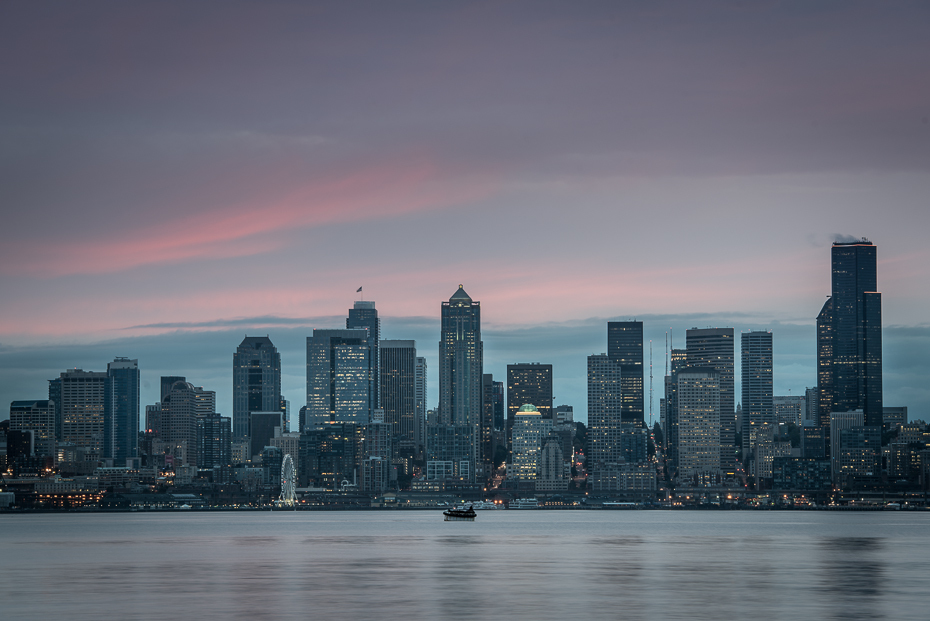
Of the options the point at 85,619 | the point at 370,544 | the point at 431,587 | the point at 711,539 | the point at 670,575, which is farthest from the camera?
the point at 711,539

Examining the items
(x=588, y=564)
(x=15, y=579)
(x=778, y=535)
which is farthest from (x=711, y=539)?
(x=15, y=579)

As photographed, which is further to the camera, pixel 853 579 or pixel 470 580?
pixel 853 579

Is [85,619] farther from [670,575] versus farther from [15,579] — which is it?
[670,575]

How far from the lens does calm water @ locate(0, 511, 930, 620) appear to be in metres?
77.0

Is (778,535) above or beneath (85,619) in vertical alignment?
beneath

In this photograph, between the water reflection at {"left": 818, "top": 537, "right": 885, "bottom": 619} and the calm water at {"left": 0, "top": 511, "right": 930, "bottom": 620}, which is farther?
the water reflection at {"left": 818, "top": 537, "right": 885, "bottom": 619}

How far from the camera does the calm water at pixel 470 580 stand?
253ft

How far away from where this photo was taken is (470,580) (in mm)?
98312

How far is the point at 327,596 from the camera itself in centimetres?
8506

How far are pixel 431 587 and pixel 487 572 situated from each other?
14.6 m

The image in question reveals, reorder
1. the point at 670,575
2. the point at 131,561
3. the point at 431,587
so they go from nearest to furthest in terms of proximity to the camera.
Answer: the point at 431,587 → the point at 670,575 → the point at 131,561

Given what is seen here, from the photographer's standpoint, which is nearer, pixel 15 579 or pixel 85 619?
pixel 85 619

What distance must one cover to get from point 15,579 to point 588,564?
50.2m

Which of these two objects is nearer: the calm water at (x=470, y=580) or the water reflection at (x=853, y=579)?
the calm water at (x=470, y=580)
